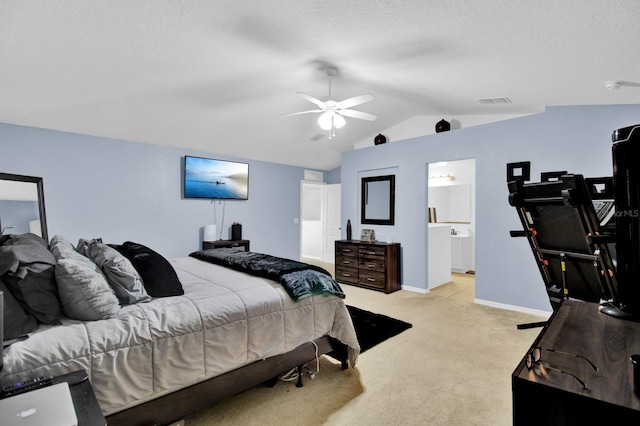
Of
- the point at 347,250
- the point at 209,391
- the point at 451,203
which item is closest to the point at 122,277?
the point at 209,391

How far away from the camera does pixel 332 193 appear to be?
25.7ft

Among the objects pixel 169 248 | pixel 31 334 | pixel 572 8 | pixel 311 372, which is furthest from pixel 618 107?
pixel 169 248

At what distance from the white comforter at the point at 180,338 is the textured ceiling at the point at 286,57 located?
197cm

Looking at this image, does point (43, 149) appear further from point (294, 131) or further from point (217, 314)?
point (217, 314)

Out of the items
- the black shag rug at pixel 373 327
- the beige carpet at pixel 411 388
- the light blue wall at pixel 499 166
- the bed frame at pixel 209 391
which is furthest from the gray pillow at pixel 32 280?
the light blue wall at pixel 499 166

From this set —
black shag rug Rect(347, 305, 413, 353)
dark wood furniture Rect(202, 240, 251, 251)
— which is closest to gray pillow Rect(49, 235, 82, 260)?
black shag rug Rect(347, 305, 413, 353)

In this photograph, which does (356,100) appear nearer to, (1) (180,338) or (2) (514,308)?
(1) (180,338)

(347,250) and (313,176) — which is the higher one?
(313,176)

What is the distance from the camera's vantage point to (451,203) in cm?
692

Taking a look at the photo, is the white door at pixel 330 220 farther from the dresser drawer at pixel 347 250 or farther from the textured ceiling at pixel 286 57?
the textured ceiling at pixel 286 57

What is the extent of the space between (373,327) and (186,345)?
2.27 metres

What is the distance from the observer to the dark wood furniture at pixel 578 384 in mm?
797

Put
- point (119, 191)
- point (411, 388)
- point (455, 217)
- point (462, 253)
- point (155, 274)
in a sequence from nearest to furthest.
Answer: point (155, 274)
point (411, 388)
point (119, 191)
point (462, 253)
point (455, 217)

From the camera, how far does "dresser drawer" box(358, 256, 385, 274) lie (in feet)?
16.5
